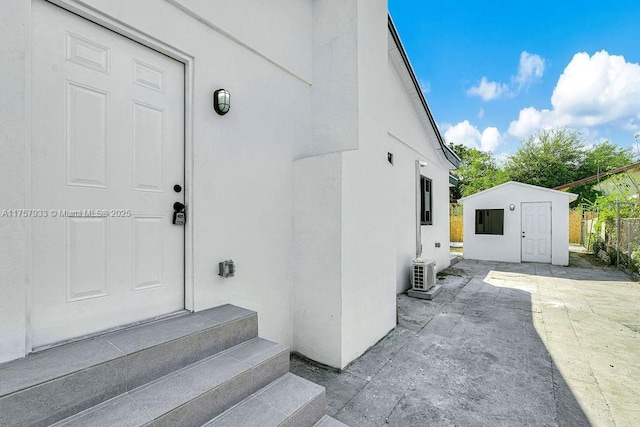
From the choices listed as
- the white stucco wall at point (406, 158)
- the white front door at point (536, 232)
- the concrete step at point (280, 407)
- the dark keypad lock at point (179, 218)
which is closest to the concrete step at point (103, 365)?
the concrete step at point (280, 407)

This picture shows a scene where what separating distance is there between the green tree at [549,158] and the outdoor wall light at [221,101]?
28.6m

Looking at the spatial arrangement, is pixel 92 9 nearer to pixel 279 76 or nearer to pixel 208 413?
pixel 279 76

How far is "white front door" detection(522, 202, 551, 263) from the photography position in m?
9.78

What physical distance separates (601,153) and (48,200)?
111 feet

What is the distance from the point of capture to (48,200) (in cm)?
178

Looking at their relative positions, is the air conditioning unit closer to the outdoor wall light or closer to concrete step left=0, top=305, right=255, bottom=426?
concrete step left=0, top=305, right=255, bottom=426

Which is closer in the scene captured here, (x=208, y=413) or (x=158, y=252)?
(x=208, y=413)

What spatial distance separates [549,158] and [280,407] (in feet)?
101

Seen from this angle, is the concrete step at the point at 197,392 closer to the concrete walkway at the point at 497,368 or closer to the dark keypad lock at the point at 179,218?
the concrete walkway at the point at 497,368

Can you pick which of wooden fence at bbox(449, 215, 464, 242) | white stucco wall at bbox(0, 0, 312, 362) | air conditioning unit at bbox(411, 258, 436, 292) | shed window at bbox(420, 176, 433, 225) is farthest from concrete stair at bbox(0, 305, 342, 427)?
wooden fence at bbox(449, 215, 464, 242)

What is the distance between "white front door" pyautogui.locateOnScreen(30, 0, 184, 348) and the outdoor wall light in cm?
30

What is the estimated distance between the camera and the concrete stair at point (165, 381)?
138 centimetres

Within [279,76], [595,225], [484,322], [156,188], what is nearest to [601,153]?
[595,225]

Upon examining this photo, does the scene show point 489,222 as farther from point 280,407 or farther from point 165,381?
point 165,381
